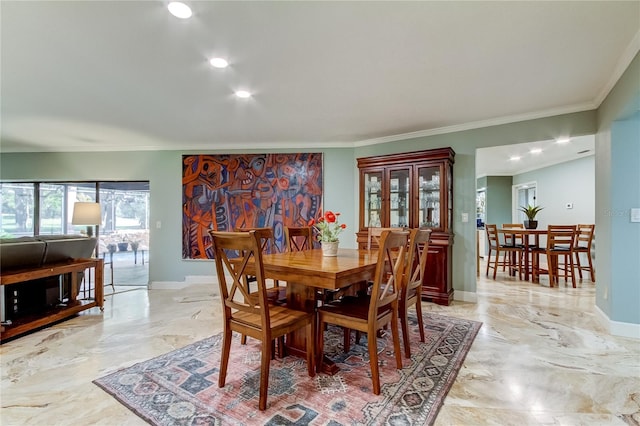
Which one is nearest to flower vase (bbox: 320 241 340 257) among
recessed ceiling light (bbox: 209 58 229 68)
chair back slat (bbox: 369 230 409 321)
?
chair back slat (bbox: 369 230 409 321)

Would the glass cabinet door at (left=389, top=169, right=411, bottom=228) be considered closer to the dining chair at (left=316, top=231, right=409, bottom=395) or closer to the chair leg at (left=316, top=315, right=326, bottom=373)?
the dining chair at (left=316, top=231, right=409, bottom=395)

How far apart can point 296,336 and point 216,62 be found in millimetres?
2272

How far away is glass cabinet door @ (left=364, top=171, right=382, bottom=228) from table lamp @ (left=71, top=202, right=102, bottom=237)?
395 centimetres

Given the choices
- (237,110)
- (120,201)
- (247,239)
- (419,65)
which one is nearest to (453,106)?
(419,65)

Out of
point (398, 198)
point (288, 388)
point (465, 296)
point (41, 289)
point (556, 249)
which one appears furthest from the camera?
point (556, 249)

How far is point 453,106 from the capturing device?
10.9 ft

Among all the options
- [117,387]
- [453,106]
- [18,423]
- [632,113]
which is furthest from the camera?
[453,106]

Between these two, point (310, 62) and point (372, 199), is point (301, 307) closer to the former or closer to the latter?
point (310, 62)

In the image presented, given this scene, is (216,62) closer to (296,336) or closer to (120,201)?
(296,336)

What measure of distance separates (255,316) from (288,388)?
1.62ft

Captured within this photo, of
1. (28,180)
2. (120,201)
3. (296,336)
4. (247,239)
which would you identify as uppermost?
(28,180)

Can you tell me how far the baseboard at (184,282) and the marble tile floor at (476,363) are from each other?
1145mm

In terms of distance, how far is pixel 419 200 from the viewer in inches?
159

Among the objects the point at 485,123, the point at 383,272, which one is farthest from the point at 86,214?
the point at 485,123
